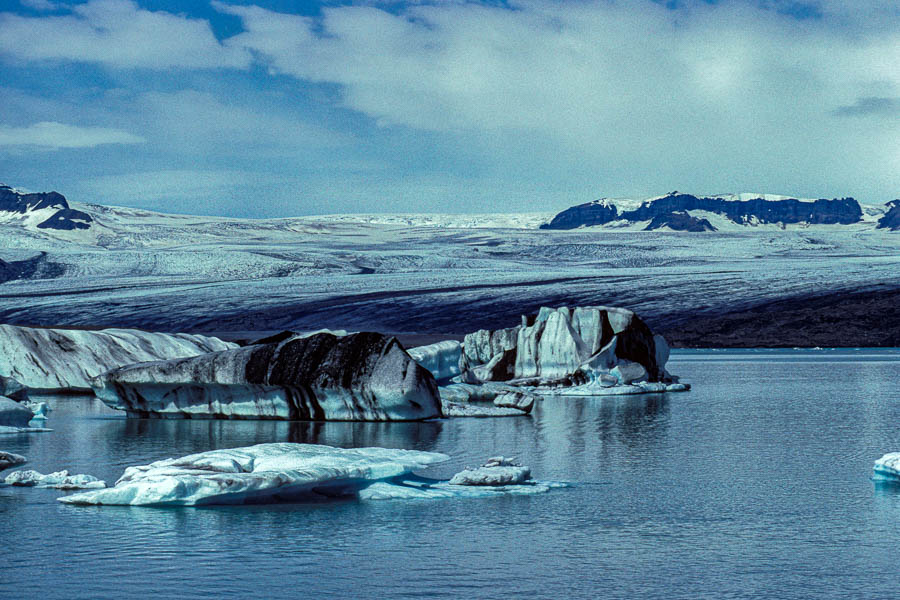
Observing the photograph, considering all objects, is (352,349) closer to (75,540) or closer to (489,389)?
(489,389)

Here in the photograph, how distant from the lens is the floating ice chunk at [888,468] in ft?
26.8

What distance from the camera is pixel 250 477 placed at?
711 cm

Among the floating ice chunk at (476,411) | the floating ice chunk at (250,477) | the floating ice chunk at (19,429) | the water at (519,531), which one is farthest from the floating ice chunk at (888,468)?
the floating ice chunk at (19,429)

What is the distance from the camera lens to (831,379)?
22.7 m

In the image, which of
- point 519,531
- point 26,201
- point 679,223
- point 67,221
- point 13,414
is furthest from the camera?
point 679,223

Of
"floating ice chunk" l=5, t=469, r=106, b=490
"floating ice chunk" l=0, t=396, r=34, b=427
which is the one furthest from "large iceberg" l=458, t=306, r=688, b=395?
"floating ice chunk" l=5, t=469, r=106, b=490

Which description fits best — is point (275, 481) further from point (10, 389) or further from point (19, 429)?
point (10, 389)

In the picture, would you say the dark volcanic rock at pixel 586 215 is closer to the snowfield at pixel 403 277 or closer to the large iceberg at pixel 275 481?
the snowfield at pixel 403 277

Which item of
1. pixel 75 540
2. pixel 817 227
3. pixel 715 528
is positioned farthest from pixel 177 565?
pixel 817 227

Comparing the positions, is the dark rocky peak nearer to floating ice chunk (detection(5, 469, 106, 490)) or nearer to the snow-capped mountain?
the snow-capped mountain

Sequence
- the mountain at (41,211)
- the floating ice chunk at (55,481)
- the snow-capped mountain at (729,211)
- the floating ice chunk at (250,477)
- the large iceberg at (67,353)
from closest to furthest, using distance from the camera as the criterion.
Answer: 1. the floating ice chunk at (250,477)
2. the floating ice chunk at (55,481)
3. the large iceberg at (67,353)
4. the mountain at (41,211)
5. the snow-capped mountain at (729,211)

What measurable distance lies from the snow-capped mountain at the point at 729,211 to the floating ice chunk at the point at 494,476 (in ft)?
484

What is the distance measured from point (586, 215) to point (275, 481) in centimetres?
15405

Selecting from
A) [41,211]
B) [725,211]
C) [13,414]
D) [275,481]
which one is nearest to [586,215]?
[725,211]
